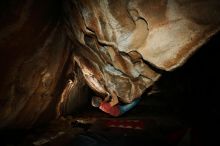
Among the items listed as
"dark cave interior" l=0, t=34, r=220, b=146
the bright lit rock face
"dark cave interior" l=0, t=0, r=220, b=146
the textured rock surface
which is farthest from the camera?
"dark cave interior" l=0, t=34, r=220, b=146

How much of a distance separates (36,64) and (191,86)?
523 centimetres

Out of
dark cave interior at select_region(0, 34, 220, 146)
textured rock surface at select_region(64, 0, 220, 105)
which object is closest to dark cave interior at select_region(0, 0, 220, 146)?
dark cave interior at select_region(0, 34, 220, 146)

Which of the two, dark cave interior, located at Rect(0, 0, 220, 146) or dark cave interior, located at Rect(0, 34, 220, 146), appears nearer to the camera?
dark cave interior, located at Rect(0, 0, 220, 146)

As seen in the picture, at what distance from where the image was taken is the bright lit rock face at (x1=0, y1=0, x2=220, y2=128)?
3090 mm

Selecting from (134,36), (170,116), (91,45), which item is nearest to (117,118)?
(170,116)

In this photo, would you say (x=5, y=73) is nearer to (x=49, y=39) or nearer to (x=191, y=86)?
(x=49, y=39)

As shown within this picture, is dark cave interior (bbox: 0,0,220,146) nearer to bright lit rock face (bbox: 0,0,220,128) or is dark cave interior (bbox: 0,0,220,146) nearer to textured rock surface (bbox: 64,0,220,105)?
bright lit rock face (bbox: 0,0,220,128)

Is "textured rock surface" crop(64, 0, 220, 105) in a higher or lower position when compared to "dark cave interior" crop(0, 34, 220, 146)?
higher

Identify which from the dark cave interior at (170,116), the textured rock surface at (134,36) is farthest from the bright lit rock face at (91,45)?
the dark cave interior at (170,116)

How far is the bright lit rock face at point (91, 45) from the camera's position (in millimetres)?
3090

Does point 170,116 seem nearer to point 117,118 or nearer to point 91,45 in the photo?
point 117,118

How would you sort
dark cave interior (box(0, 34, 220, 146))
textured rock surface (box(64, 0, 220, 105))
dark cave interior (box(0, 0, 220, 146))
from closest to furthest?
textured rock surface (box(64, 0, 220, 105)), dark cave interior (box(0, 0, 220, 146)), dark cave interior (box(0, 34, 220, 146))

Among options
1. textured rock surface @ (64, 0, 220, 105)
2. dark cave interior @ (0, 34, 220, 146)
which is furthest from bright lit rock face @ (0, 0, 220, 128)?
dark cave interior @ (0, 34, 220, 146)

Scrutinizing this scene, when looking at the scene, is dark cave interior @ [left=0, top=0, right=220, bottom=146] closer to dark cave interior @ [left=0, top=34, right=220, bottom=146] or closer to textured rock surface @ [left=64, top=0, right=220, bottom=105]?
dark cave interior @ [left=0, top=34, right=220, bottom=146]
